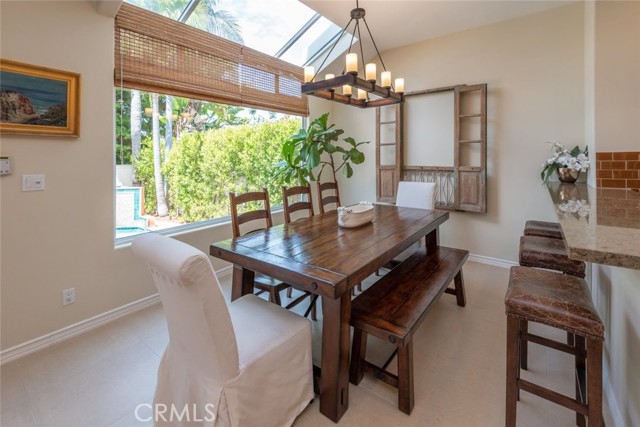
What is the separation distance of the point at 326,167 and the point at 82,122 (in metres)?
3.35

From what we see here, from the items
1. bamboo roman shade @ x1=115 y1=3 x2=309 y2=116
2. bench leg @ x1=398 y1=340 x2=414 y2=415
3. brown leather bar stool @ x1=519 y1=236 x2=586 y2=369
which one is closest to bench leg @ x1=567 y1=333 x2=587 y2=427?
brown leather bar stool @ x1=519 y1=236 x2=586 y2=369

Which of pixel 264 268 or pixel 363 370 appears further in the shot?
pixel 363 370

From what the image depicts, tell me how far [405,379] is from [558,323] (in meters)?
0.77

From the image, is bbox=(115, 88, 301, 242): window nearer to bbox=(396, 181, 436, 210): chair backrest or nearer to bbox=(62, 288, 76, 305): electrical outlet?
bbox=(62, 288, 76, 305): electrical outlet

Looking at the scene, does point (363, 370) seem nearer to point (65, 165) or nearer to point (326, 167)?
point (65, 165)

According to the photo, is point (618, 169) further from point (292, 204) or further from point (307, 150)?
point (307, 150)

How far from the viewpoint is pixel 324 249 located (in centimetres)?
187

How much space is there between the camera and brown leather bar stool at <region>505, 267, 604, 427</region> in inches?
47.9

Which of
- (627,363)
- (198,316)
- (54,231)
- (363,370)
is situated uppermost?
(54,231)

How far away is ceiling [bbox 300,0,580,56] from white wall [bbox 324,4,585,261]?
Result: 0.45 ft

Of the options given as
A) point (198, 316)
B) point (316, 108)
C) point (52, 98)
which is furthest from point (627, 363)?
point (316, 108)

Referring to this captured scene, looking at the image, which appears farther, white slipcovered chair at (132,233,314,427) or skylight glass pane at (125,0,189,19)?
skylight glass pane at (125,0,189,19)

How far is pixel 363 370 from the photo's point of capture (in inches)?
72.9

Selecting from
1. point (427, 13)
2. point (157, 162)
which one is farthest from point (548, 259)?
point (157, 162)
